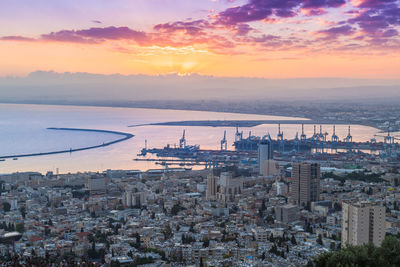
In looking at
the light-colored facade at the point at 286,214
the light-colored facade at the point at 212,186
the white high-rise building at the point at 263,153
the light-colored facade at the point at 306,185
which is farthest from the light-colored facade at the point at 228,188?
the white high-rise building at the point at 263,153

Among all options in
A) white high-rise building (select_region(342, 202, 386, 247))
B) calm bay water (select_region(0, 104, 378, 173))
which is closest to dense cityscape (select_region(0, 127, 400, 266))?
white high-rise building (select_region(342, 202, 386, 247))

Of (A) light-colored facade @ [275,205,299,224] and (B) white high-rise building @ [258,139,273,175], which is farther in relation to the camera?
(B) white high-rise building @ [258,139,273,175]

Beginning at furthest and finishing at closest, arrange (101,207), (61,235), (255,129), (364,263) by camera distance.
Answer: (255,129)
(101,207)
(61,235)
(364,263)

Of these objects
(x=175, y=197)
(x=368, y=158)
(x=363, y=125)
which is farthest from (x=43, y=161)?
(x=363, y=125)

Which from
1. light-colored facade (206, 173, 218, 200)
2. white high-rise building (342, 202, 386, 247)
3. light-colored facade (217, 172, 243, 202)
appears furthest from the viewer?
light-colored facade (206, 173, 218, 200)

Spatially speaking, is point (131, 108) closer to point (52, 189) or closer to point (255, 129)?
point (255, 129)

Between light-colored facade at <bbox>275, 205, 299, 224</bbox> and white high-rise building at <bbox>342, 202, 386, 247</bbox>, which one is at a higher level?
white high-rise building at <bbox>342, 202, 386, 247</bbox>

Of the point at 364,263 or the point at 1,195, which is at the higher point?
the point at 364,263

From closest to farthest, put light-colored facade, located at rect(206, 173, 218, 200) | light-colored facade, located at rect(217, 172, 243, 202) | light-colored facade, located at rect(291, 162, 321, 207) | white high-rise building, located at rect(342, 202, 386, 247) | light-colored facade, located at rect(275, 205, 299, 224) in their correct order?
white high-rise building, located at rect(342, 202, 386, 247), light-colored facade, located at rect(275, 205, 299, 224), light-colored facade, located at rect(291, 162, 321, 207), light-colored facade, located at rect(217, 172, 243, 202), light-colored facade, located at rect(206, 173, 218, 200)

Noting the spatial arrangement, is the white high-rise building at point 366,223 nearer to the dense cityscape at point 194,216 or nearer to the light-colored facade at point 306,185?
the dense cityscape at point 194,216

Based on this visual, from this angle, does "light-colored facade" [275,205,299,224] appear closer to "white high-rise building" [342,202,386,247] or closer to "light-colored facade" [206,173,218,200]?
"white high-rise building" [342,202,386,247]
